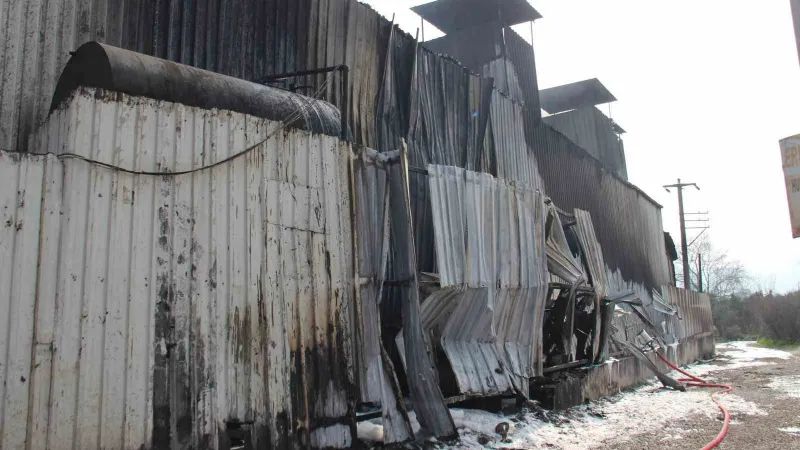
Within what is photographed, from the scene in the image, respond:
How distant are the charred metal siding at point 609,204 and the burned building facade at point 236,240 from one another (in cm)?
556

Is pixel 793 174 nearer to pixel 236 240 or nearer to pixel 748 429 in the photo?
pixel 748 429

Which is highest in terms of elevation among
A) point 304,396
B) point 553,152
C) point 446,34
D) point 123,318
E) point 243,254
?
point 446,34

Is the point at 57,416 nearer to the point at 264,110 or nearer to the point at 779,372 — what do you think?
the point at 264,110

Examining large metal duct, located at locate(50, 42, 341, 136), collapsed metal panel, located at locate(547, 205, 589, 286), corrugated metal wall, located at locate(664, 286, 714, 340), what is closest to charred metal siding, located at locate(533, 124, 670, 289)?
corrugated metal wall, located at locate(664, 286, 714, 340)

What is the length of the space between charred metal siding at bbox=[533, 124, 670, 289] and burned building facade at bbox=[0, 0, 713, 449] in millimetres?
5557

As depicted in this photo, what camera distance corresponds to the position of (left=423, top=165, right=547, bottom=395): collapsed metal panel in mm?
6855

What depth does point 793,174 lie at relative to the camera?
205 inches

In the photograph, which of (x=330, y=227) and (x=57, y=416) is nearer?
(x=57, y=416)

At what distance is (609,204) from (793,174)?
12.8 metres

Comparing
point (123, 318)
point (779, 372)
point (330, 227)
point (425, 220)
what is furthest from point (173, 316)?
point (779, 372)

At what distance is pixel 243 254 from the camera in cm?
475

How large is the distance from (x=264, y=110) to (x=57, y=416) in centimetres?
277

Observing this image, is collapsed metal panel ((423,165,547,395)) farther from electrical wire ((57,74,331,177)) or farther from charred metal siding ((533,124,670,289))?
charred metal siding ((533,124,670,289))

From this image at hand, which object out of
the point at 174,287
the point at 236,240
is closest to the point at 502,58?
the point at 236,240
